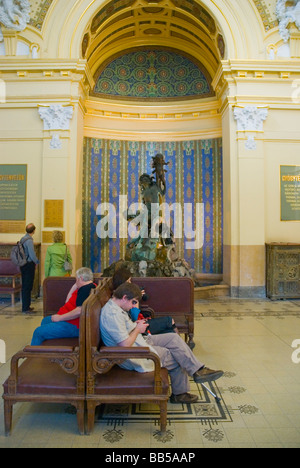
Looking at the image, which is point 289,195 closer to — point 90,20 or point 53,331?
point 90,20

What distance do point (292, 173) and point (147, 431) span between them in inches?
308

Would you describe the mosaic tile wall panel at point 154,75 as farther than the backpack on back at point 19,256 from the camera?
Yes

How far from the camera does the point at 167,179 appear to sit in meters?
11.4

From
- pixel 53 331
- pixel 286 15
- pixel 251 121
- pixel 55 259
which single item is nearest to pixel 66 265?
pixel 55 259

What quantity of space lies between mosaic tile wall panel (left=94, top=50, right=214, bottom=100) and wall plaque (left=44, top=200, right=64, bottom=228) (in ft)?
15.4

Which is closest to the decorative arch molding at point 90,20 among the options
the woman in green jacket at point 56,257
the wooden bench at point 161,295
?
the woman in green jacket at point 56,257

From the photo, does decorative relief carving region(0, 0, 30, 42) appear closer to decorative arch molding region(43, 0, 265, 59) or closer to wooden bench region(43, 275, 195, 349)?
decorative arch molding region(43, 0, 265, 59)

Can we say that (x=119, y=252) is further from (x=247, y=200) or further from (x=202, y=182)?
(x=247, y=200)

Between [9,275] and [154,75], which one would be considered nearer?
[9,275]

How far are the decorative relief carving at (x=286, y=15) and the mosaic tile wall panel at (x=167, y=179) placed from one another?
126 inches

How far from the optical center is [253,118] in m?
8.86

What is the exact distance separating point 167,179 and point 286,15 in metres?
5.19

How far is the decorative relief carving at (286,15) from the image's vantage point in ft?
28.8

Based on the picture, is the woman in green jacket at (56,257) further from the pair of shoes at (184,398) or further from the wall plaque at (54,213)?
the pair of shoes at (184,398)
